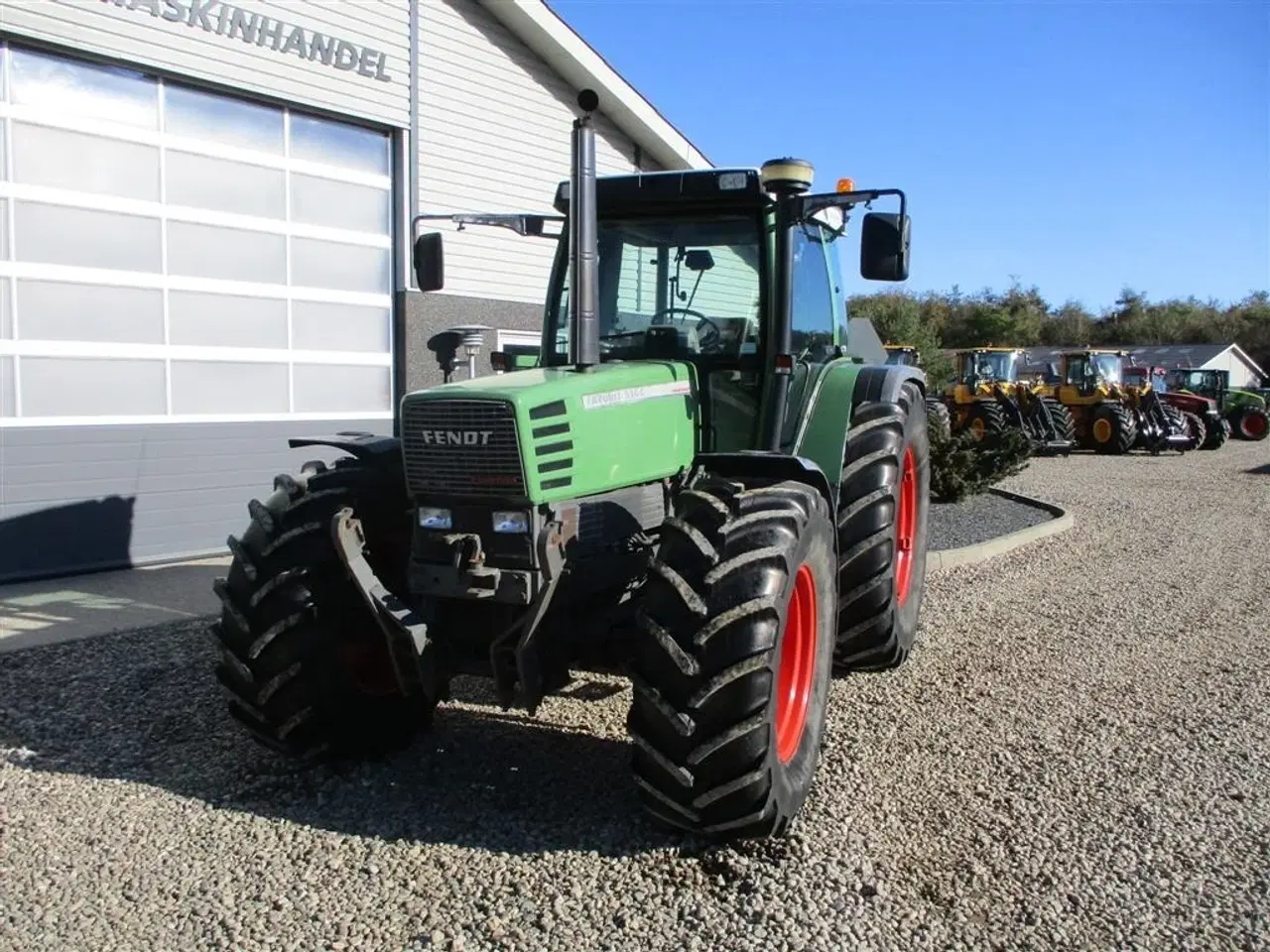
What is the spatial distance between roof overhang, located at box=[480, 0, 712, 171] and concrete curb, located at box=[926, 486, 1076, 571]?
18.5 feet

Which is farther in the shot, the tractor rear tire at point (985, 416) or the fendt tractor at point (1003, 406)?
the fendt tractor at point (1003, 406)

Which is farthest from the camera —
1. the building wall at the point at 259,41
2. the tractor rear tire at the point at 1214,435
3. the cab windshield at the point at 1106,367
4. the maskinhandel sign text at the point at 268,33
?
the tractor rear tire at the point at 1214,435

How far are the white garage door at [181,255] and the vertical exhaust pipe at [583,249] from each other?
550 centimetres

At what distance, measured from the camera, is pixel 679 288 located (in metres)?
5.08

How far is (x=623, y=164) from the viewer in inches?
497

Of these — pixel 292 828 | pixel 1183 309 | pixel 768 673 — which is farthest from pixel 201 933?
pixel 1183 309

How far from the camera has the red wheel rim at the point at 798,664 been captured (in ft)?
12.9

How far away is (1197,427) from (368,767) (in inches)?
908

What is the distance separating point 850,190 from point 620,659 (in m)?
2.37

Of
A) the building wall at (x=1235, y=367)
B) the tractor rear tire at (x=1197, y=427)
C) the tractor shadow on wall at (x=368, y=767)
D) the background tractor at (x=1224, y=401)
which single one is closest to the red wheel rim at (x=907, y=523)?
the tractor shadow on wall at (x=368, y=767)

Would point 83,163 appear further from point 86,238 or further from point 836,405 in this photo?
point 836,405

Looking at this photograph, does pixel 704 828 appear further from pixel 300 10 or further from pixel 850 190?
pixel 300 10

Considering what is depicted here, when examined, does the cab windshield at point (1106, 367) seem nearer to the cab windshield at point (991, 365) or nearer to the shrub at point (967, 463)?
the cab windshield at point (991, 365)

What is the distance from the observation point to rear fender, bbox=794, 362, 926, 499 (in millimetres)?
5055
